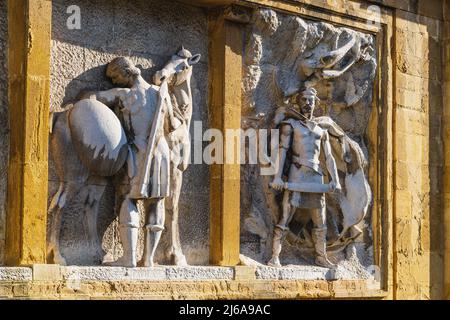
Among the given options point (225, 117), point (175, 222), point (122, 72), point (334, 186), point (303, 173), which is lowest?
point (175, 222)

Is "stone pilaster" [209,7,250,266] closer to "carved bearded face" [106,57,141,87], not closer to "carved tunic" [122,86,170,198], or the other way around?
"carved tunic" [122,86,170,198]

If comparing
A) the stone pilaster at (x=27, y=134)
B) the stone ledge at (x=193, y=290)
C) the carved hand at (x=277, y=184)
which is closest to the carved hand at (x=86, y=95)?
the stone pilaster at (x=27, y=134)

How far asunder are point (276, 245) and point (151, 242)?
1505 millimetres

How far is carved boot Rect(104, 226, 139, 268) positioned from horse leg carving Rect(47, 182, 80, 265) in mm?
478

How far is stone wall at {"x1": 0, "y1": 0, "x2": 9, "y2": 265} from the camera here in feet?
28.7

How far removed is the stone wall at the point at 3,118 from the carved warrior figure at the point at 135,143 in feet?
1.36

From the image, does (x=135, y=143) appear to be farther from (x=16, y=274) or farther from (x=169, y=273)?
(x=16, y=274)

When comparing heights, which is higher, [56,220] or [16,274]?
[56,220]

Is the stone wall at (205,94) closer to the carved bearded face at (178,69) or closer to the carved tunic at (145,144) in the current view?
the carved bearded face at (178,69)

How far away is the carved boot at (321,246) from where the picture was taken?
35.5 feet

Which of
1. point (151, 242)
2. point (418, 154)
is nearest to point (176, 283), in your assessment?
point (151, 242)

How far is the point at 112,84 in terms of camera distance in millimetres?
9508

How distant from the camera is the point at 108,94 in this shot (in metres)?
9.31

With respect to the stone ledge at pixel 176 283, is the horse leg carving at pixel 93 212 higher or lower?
higher
